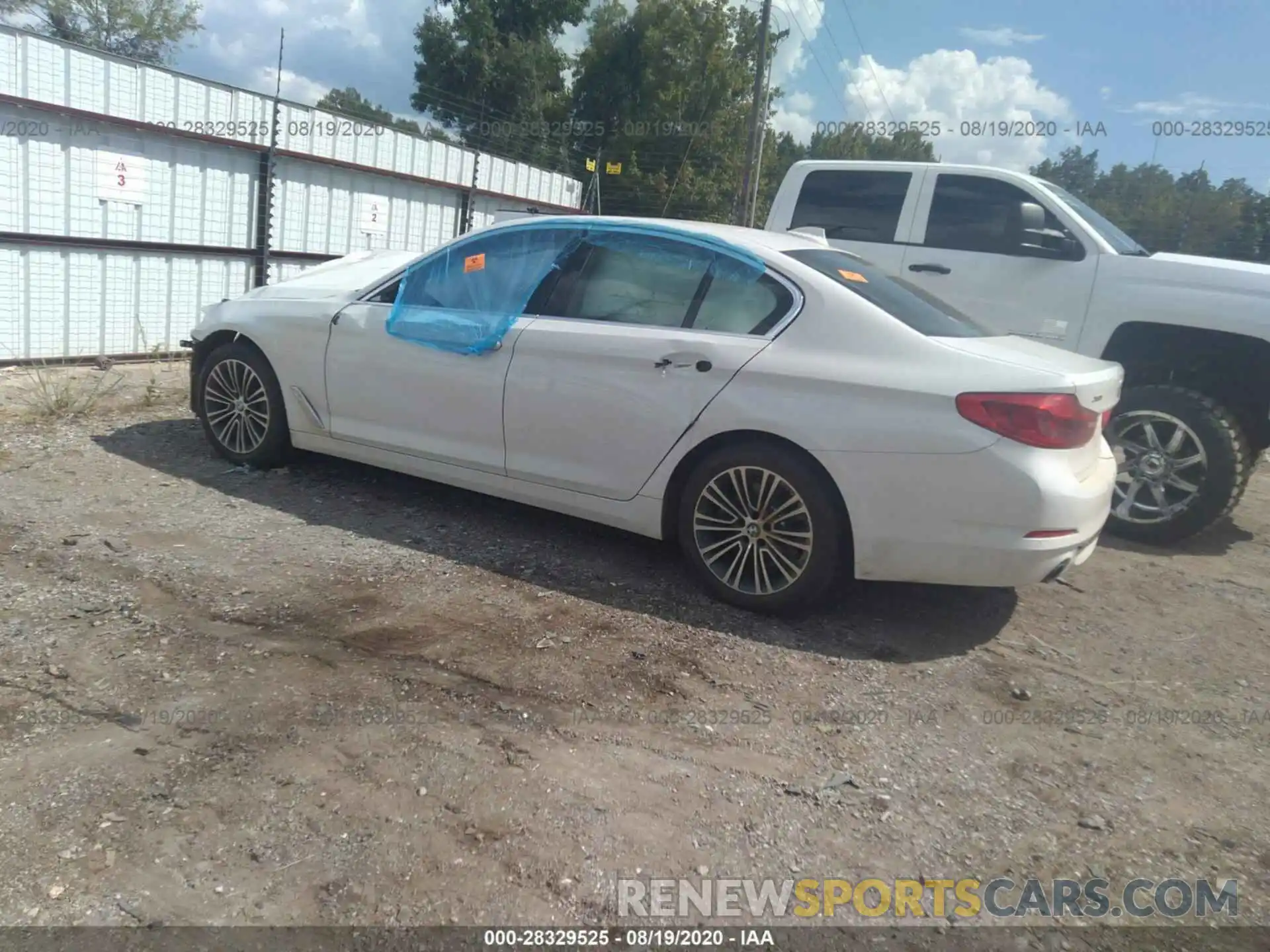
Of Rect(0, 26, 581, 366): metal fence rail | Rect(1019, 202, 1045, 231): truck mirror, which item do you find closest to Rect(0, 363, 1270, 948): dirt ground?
Rect(1019, 202, 1045, 231): truck mirror

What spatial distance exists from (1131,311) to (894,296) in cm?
246

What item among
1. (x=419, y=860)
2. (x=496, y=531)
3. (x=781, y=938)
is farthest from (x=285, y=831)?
(x=496, y=531)

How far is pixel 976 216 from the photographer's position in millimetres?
6715

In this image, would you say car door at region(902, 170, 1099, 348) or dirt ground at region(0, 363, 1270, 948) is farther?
car door at region(902, 170, 1099, 348)

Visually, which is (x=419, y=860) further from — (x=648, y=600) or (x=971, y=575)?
(x=971, y=575)

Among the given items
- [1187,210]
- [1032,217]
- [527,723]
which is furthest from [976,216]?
[1187,210]

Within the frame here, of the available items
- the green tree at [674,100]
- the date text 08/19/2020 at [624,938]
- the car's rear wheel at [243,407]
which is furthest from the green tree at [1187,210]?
the green tree at [674,100]

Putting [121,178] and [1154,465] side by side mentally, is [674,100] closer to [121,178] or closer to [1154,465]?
[121,178]

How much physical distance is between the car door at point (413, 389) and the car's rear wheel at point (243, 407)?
459mm

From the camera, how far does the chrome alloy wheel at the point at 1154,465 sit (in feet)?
19.4

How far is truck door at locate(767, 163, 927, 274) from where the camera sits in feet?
22.9

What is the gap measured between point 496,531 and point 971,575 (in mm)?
2423

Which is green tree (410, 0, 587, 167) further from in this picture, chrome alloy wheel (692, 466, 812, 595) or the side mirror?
chrome alloy wheel (692, 466, 812, 595)

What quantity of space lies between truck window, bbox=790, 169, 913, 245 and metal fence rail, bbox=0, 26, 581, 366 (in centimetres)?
310
